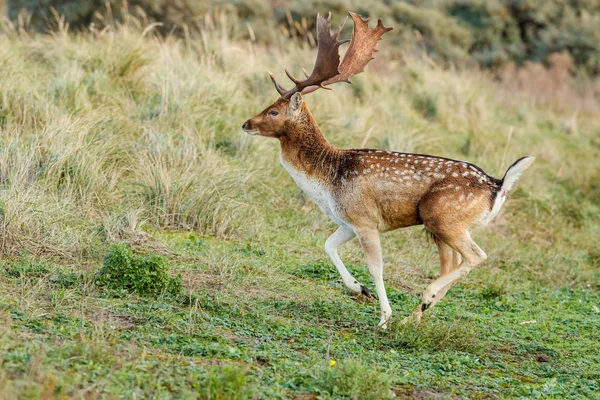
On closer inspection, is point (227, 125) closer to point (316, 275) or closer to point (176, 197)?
point (176, 197)

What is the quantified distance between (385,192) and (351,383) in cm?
273

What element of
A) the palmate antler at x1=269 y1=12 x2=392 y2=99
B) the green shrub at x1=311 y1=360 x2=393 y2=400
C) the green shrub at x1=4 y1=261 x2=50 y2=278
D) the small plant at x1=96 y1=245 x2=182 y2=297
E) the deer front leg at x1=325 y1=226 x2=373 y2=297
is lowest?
the green shrub at x1=4 y1=261 x2=50 y2=278

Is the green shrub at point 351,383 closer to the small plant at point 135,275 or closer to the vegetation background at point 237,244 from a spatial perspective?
the vegetation background at point 237,244

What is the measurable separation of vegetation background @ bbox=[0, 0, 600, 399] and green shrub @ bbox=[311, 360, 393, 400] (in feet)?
0.05

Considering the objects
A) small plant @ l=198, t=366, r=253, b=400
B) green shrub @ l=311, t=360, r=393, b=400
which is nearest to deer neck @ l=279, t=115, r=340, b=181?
green shrub @ l=311, t=360, r=393, b=400

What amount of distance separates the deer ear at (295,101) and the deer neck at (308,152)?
138 millimetres

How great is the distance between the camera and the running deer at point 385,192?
25.8ft

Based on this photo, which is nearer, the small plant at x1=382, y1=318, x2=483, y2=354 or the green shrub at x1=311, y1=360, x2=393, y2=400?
the green shrub at x1=311, y1=360, x2=393, y2=400

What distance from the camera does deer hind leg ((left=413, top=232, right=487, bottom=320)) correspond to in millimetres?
7797

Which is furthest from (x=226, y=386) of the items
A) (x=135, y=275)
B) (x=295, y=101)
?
(x=295, y=101)

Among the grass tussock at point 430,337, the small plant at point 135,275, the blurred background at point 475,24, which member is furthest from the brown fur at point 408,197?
the blurred background at point 475,24

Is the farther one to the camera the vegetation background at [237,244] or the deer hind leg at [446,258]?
the deer hind leg at [446,258]

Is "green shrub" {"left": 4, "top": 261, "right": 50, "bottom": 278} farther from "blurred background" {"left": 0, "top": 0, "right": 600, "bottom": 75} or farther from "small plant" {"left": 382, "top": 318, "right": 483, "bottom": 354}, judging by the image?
"blurred background" {"left": 0, "top": 0, "right": 600, "bottom": 75}

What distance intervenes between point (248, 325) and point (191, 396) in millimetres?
1864
